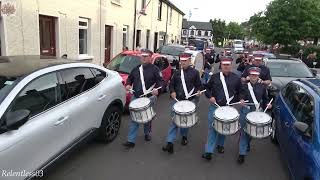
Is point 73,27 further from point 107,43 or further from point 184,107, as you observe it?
point 184,107

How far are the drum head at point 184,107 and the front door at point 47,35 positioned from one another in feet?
24.4

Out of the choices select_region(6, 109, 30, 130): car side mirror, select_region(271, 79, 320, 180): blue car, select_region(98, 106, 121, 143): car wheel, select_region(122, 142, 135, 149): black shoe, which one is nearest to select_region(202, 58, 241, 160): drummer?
select_region(271, 79, 320, 180): blue car

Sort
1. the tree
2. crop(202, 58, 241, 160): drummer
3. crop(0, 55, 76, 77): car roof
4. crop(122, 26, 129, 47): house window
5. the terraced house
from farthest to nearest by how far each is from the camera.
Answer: the tree, crop(122, 26, 129, 47): house window, the terraced house, crop(202, 58, 241, 160): drummer, crop(0, 55, 76, 77): car roof

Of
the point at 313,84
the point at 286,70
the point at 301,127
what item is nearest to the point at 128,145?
the point at 301,127

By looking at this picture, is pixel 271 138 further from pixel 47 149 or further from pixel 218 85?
pixel 47 149

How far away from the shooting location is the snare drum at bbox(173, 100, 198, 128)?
542 cm

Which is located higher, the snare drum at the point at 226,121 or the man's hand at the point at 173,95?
the man's hand at the point at 173,95

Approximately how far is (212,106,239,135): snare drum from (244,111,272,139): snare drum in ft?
0.70

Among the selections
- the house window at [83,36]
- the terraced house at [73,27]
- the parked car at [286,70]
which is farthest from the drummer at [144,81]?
the house window at [83,36]

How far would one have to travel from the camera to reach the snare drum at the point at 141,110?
5.58 meters

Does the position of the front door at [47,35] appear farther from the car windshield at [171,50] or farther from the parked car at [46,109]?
the parked car at [46,109]

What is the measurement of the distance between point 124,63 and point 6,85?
567 cm

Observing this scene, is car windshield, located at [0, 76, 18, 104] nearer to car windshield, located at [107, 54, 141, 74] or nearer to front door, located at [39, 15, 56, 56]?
car windshield, located at [107, 54, 141, 74]

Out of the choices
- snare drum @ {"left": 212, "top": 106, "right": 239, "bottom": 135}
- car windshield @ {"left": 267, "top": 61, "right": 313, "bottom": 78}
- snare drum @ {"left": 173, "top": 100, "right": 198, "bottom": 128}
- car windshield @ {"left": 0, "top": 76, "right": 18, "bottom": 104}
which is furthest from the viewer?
car windshield @ {"left": 267, "top": 61, "right": 313, "bottom": 78}
